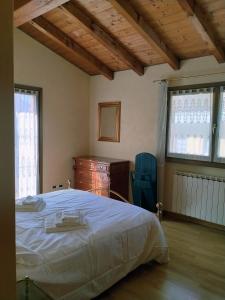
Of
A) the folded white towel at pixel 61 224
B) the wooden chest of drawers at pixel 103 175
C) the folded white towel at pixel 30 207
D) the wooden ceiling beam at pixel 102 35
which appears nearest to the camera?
the folded white towel at pixel 61 224

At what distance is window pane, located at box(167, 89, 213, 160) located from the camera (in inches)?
147

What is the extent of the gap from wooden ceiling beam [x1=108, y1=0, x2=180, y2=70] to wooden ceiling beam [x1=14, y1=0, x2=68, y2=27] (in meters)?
0.67

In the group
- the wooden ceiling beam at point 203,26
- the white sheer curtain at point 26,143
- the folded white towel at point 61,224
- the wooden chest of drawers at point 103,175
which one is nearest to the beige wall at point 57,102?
the white sheer curtain at point 26,143

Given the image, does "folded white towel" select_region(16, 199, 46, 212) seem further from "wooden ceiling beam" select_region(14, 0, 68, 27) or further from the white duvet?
"wooden ceiling beam" select_region(14, 0, 68, 27)

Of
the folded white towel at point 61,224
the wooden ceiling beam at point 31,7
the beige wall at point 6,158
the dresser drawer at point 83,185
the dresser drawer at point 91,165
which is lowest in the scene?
the dresser drawer at point 83,185

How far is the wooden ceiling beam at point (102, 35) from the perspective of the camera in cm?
330

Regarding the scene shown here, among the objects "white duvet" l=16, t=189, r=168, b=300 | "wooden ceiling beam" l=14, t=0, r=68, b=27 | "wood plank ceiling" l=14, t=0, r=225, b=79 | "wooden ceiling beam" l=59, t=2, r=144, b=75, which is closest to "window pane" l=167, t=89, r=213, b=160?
"wood plank ceiling" l=14, t=0, r=225, b=79

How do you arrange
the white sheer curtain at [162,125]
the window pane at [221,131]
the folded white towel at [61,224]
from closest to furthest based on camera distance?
the folded white towel at [61,224]
the window pane at [221,131]
the white sheer curtain at [162,125]

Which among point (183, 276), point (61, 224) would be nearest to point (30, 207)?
point (61, 224)

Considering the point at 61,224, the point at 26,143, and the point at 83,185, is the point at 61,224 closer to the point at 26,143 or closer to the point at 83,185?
the point at 26,143

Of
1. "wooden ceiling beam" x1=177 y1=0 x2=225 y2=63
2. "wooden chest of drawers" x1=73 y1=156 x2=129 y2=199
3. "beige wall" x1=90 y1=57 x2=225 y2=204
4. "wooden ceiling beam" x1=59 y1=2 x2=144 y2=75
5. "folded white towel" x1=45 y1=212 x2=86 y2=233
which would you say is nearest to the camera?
"folded white towel" x1=45 y1=212 x2=86 y2=233

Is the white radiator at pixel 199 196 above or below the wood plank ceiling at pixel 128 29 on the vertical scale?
below

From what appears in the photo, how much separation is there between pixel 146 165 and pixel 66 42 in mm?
2437

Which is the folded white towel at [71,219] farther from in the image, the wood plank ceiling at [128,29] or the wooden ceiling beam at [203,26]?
the wooden ceiling beam at [203,26]
